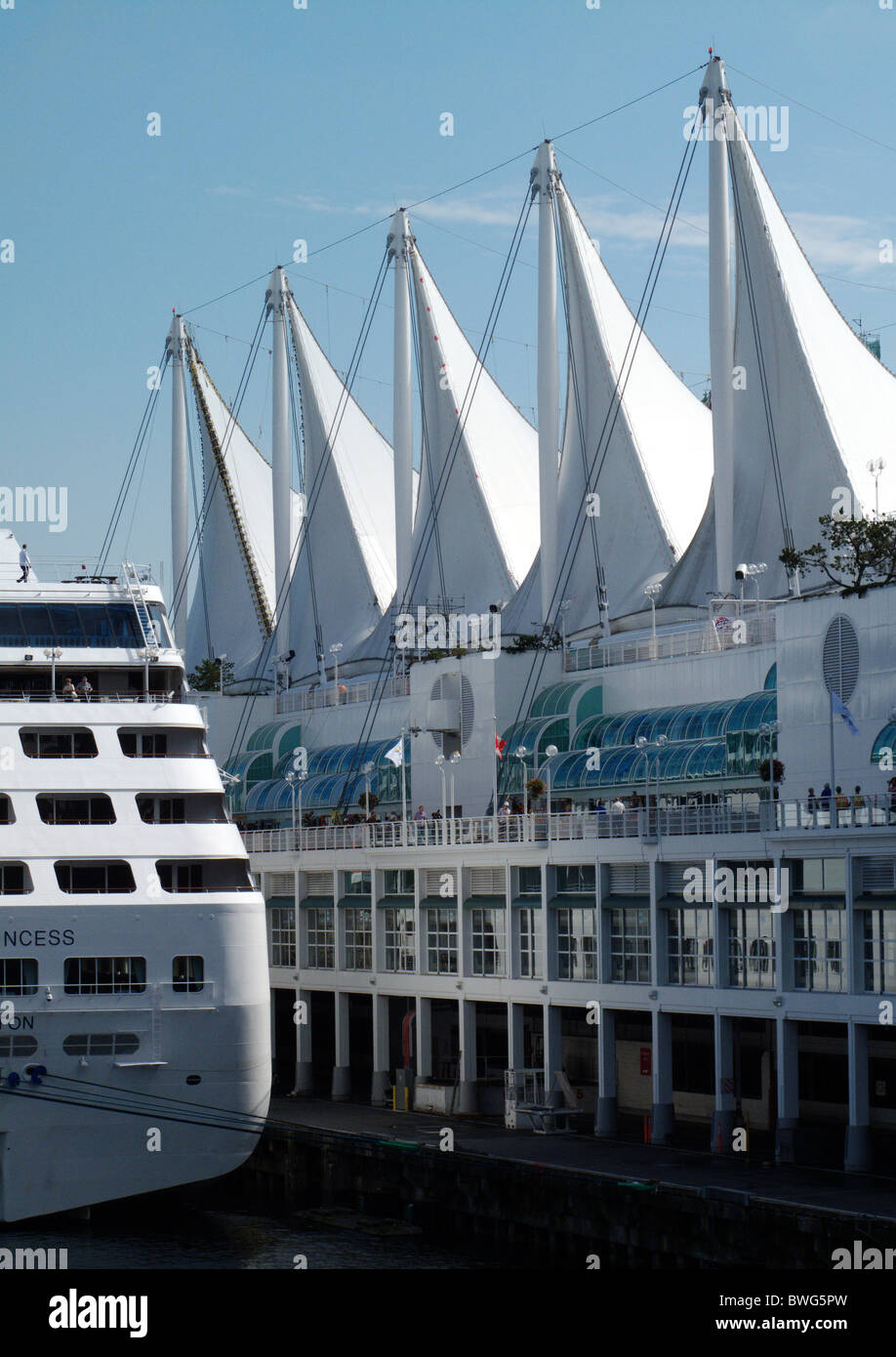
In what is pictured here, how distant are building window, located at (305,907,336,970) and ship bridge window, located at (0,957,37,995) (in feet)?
66.5

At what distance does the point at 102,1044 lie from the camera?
39844 millimetres

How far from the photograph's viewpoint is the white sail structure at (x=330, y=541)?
96688mm

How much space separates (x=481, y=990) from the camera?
52219 mm

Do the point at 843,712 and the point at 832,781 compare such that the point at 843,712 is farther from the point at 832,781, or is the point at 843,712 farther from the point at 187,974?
the point at 187,974

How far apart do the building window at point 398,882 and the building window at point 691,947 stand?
11.2 metres

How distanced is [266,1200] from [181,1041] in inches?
350

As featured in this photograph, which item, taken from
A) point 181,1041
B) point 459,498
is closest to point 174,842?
point 181,1041

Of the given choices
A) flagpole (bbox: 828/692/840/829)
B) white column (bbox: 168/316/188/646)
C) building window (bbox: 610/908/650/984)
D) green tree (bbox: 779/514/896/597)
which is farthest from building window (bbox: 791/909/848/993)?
white column (bbox: 168/316/188/646)

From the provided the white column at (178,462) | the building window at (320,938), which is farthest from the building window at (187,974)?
the white column at (178,462)

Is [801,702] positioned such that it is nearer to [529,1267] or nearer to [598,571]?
[529,1267]

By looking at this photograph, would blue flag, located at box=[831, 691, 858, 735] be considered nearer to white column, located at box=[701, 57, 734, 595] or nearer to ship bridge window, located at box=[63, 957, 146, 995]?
ship bridge window, located at box=[63, 957, 146, 995]

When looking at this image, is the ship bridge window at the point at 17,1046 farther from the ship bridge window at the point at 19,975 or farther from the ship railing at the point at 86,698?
the ship railing at the point at 86,698

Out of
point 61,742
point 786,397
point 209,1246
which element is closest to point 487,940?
point 209,1246
